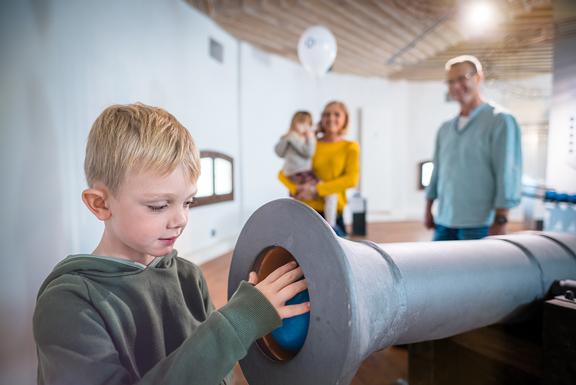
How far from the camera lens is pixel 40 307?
0.65 metres

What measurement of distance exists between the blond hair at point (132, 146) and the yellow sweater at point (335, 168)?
5.53 feet

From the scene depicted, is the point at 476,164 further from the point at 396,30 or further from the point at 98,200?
the point at 396,30

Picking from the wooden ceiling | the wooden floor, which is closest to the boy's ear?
the wooden floor

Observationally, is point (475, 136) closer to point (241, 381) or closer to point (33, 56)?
point (241, 381)

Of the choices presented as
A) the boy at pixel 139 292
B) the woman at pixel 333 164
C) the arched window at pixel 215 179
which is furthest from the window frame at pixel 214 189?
the boy at pixel 139 292

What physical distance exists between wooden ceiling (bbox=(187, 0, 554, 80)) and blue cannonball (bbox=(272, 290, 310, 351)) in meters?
4.04

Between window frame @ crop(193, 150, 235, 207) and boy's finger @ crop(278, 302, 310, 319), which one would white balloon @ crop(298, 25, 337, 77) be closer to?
window frame @ crop(193, 150, 235, 207)

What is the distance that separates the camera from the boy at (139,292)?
613 mm

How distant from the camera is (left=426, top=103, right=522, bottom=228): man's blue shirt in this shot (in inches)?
72.3

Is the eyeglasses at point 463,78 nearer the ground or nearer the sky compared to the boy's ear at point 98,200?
nearer the sky

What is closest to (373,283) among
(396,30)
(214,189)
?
(214,189)

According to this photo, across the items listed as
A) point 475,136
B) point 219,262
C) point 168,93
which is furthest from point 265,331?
point 219,262

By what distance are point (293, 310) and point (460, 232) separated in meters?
1.62

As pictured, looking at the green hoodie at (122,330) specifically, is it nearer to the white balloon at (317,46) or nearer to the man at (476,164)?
the man at (476,164)
